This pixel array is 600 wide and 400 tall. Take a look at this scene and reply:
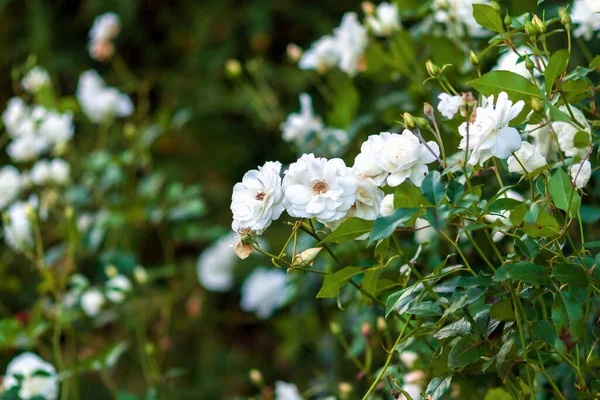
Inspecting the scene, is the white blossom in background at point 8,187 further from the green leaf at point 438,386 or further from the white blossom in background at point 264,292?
the green leaf at point 438,386

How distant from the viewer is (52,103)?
1826mm

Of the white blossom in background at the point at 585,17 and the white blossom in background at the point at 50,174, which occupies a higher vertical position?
the white blossom in background at the point at 50,174

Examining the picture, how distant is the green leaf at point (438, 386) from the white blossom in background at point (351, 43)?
0.74 metres

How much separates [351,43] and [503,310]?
2.48 ft

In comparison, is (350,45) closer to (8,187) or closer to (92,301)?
(92,301)

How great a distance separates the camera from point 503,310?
2.11 ft

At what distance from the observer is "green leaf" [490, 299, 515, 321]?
643 millimetres

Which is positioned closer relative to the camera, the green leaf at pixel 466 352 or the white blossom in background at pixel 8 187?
the green leaf at pixel 466 352

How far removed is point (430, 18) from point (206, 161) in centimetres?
124

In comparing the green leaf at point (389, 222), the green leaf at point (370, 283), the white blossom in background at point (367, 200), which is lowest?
the green leaf at point (370, 283)

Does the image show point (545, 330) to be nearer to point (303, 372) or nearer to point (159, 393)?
A: point (159, 393)

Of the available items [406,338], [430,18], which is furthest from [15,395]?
[430,18]

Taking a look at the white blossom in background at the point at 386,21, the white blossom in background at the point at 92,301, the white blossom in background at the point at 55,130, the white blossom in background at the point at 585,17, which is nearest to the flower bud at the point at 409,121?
the white blossom in background at the point at 585,17

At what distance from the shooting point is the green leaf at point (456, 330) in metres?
0.66
